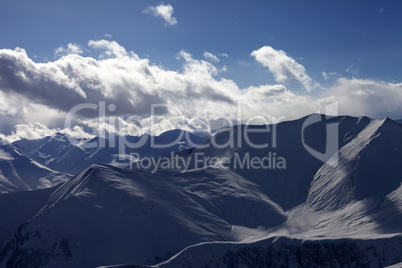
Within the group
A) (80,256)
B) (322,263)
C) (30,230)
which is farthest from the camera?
(30,230)

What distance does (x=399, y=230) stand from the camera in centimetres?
18850

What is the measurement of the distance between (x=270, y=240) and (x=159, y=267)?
5042 centimetres

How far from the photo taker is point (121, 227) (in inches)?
7830

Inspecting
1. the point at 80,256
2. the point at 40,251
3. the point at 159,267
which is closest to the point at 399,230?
the point at 159,267

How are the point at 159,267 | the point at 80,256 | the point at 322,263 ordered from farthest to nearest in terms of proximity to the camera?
the point at 80,256 < the point at 322,263 < the point at 159,267

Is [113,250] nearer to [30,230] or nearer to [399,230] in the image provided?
[30,230]

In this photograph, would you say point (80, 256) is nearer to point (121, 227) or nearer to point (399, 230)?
point (121, 227)

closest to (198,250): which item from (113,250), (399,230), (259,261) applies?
A: (259,261)

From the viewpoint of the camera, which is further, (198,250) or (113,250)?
(113,250)

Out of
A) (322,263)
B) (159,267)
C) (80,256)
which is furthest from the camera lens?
Answer: (80,256)

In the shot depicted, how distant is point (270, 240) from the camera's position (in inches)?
6806

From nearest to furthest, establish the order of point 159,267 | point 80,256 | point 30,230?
point 159,267
point 80,256
point 30,230

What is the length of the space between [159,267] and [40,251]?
61.5 meters

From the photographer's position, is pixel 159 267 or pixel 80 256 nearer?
pixel 159 267
